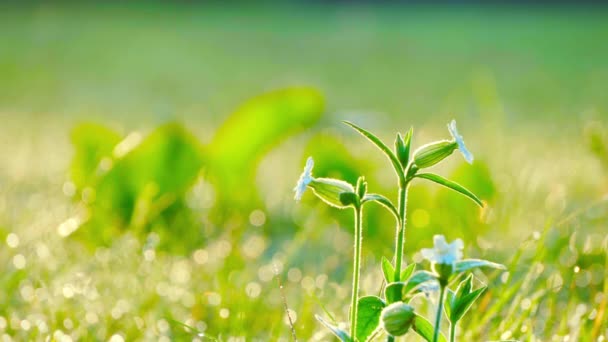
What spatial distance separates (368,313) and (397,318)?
65 mm

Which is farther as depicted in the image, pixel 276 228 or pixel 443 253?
pixel 276 228

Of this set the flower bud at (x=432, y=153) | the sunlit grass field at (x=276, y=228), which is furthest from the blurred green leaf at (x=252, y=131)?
the flower bud at (x=432, y=153)

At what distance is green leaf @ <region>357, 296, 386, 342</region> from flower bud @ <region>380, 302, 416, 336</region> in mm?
58

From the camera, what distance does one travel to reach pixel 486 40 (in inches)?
155

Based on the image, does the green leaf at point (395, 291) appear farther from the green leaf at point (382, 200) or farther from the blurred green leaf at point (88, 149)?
the blurred green leaf at point (88, 149)

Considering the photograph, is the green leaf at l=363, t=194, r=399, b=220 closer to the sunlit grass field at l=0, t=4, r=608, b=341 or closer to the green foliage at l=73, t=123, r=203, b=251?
the sunlit grass field at l=0, t=4, r=608, b=341

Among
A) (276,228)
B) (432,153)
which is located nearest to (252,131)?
(276,228)

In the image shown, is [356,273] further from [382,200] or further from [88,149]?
[88,149]

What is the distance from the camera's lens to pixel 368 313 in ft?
1.63

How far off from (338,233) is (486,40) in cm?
306

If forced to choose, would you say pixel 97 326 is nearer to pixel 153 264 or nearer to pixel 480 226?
pixel 153 264

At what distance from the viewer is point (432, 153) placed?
49 cm

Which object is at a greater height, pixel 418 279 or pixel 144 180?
pixel 418 279

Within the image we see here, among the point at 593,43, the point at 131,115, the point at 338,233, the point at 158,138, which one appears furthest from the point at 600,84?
the point at 158,138
